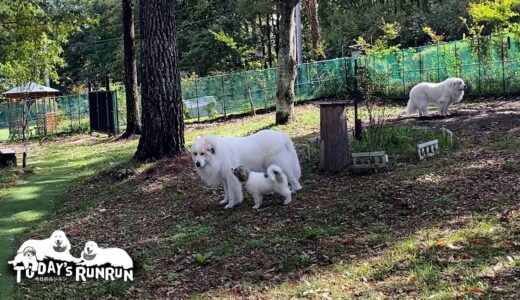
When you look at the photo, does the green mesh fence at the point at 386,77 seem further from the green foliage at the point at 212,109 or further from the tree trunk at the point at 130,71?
the tree trunk at the point at 130,71

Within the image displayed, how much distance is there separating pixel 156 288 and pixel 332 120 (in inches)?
170

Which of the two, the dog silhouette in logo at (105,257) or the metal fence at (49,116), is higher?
the metal fence at (49,116)

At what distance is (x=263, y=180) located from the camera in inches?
267

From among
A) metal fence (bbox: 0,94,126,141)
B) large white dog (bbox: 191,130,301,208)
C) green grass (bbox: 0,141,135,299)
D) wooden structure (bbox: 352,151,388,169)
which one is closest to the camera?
large white dog (bbox: 191,130,301,208)

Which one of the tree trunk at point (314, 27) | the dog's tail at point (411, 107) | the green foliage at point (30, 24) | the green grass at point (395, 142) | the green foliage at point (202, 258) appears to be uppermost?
the tree trunk at point (314, 27)

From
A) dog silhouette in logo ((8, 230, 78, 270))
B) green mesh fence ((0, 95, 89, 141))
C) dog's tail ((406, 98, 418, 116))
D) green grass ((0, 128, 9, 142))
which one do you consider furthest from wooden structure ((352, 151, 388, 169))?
green grass ((0, 128, 9, 142))

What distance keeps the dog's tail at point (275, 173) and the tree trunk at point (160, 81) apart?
411 cm

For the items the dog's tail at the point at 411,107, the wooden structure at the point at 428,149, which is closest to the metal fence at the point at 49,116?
the dog's tail at the point at 411,107

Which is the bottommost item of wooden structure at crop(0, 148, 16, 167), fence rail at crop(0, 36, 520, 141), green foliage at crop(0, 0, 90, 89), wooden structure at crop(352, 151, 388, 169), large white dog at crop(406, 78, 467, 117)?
wooden structure at crop(0, 148, 16, 167)

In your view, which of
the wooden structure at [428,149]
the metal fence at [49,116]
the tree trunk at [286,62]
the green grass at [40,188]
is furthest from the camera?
the metal fence at [49,116]

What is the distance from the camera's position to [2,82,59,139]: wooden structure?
88.1ft

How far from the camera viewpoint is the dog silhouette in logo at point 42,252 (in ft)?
18.7

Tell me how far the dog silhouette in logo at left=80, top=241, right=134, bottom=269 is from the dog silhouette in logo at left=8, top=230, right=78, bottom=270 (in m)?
0.13

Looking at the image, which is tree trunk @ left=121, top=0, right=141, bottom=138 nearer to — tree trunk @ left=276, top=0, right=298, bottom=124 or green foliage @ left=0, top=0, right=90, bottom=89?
green foliage @ left=0, top=0, right=90, bottom=89
